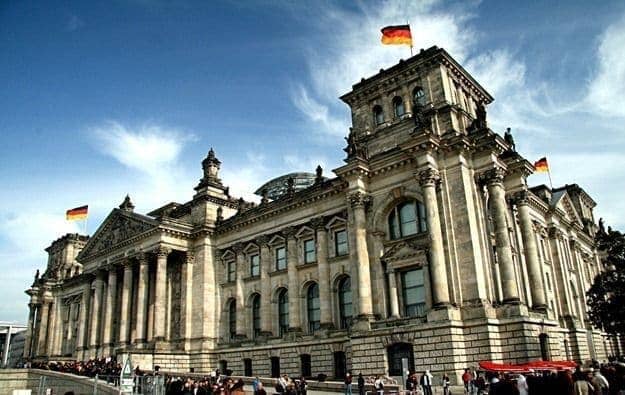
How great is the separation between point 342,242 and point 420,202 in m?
7.32

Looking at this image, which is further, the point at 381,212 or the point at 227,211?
the point at 227,211

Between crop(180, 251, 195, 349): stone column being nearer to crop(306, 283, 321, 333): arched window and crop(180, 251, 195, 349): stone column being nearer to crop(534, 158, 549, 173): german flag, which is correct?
crop(306, 283, 321, 333): arched window

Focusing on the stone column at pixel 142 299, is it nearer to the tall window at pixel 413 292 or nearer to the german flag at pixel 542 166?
the tall window at pixel 413 292

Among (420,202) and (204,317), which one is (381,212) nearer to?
(420,202)

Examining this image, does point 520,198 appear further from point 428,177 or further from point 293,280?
point 293,280

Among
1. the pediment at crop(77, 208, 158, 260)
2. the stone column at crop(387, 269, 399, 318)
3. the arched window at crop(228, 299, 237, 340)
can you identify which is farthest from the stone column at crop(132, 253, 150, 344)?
the stone column at crop(387, 269, 399, 318)

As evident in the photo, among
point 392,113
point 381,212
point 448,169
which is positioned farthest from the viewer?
point 392,113

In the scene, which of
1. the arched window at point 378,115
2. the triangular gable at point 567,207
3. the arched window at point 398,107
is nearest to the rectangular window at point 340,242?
the arched window at point 378,115

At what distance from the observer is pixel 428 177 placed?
32.1 meters

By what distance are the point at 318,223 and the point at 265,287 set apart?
7.35 meters

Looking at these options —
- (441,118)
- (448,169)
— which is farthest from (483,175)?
(441,118)

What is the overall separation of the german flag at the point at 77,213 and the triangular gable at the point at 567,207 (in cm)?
5099

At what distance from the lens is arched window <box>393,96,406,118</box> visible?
37.4m

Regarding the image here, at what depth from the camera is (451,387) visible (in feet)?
90.7
